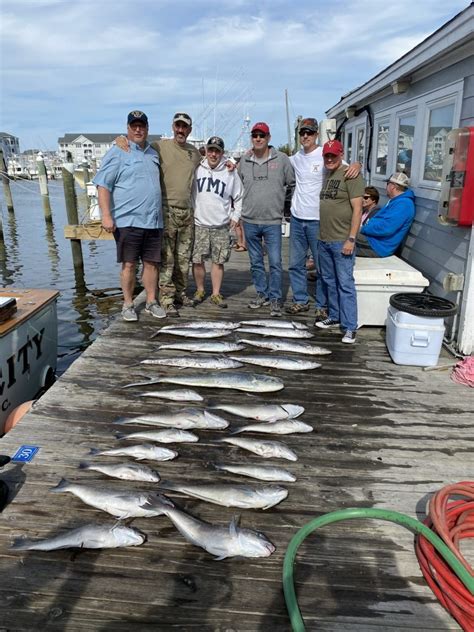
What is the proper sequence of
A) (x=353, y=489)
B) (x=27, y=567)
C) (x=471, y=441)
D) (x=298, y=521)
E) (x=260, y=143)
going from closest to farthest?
(x=27, y=567) → (x=298, y=521) → (x=353, y=489) → (x=471, y=441) → (x=260, y=143)

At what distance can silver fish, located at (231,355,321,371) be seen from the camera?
4.50 m

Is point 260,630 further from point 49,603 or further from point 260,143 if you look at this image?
point 260,143

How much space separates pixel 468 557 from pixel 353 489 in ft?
2.21

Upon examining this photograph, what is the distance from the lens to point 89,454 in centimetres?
308

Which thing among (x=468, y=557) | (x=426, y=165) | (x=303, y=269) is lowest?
(x=468, y=557)

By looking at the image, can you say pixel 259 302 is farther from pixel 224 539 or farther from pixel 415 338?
pixel 224 539

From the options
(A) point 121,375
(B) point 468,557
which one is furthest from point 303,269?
(B) point 468,557

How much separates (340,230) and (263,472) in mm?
2792

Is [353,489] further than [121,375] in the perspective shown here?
No

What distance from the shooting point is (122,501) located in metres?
2.56

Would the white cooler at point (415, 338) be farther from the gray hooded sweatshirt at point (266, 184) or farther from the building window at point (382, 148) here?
the building window at point (382, 148)

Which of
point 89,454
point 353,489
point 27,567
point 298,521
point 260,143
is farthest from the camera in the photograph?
point 260,143

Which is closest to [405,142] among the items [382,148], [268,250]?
[382,148]

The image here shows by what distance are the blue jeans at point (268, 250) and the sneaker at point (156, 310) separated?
1.30m
